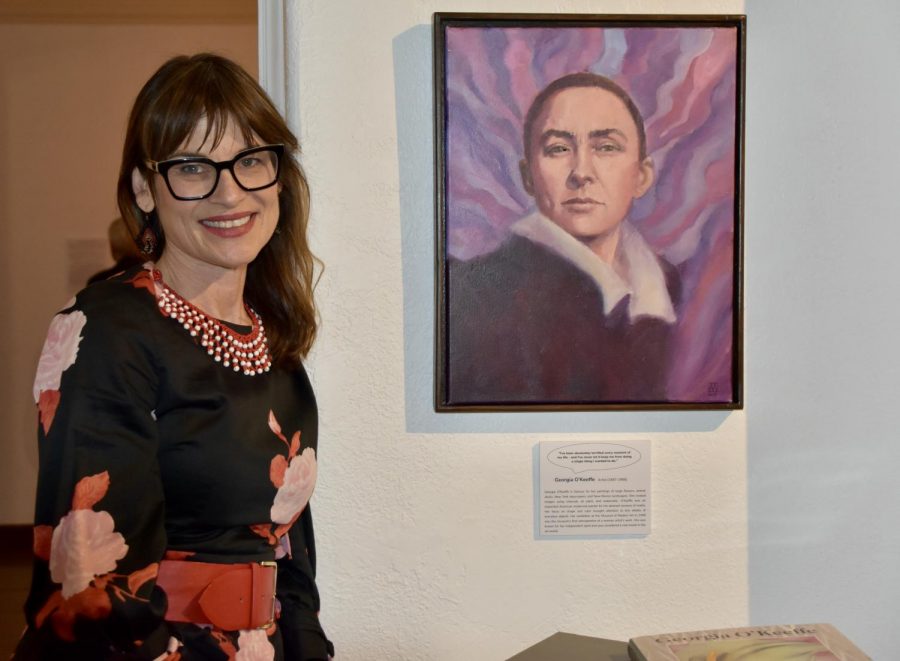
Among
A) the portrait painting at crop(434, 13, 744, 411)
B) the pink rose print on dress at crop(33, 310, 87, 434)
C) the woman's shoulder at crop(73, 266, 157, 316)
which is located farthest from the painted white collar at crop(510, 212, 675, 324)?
the pink rose print on dress at crop(33, 310, 87, 434)

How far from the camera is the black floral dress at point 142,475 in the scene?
1170mm

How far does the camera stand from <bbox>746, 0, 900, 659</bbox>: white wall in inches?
68.3

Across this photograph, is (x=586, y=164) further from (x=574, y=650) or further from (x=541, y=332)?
(x=574, y=650)

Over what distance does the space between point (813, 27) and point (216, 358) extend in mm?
1160

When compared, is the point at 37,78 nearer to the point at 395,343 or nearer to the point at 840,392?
the point at 395,343

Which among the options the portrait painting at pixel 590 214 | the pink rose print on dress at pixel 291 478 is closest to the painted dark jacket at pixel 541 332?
the portrait painting at pixel 590 214

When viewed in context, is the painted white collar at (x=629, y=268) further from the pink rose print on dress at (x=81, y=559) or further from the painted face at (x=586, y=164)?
the pink rose print on dress at (x=81, y=559)

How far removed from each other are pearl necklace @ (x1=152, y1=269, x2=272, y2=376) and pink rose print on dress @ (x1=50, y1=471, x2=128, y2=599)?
238 millimetres

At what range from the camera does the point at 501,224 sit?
1670mm

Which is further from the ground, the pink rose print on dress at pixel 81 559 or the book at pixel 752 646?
the pink rose print on dress at pixel 81 559

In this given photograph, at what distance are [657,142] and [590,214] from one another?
0.54 ft

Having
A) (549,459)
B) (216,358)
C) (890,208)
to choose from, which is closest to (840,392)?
(890,208)

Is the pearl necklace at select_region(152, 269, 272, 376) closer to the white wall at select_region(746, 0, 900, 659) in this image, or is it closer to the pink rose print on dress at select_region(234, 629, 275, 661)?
the pink rose print on dress at select_region(234, 629, 275, 661)

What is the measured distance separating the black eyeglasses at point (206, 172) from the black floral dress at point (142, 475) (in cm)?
13
